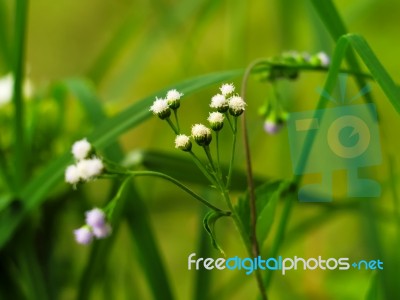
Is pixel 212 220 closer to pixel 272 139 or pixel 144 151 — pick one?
pixel 144 151

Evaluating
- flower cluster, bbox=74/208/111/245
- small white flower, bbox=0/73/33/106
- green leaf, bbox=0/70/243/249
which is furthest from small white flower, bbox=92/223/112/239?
small white flower, bbox=0/73/33/106

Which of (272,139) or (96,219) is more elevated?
(272,139)

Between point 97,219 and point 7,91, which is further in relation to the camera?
point 7,91

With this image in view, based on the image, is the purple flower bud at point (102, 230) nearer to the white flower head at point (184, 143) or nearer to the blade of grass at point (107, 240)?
the white flower head at point (184, 143)

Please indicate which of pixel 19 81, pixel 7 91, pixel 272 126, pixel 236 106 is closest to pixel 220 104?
pixel 236 106

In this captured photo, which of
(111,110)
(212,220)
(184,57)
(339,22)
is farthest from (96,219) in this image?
(184,57)

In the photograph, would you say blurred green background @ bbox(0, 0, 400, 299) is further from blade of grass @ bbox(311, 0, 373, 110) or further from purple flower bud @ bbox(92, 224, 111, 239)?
purple flower bud @ bbox(92, 224, 111, 239)

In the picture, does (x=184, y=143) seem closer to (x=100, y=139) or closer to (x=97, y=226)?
(x=97, y=226)
